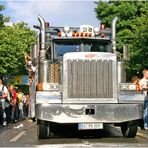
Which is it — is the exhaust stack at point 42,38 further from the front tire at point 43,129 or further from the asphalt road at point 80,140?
the asphalt road at point 80,140

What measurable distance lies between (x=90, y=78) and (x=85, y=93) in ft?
1.31

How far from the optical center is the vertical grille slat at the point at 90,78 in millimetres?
13539

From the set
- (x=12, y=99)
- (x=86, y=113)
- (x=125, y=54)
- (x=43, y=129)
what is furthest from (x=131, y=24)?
(x=86, y=113)

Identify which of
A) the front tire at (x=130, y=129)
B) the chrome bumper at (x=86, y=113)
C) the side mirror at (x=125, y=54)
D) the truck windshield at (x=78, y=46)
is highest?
the truck windshield at (x=78, y=46)

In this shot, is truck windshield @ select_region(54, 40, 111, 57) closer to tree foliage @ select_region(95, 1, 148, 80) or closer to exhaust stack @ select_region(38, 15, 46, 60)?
exhaust stack @ select_region(38, 15, 46, 60)

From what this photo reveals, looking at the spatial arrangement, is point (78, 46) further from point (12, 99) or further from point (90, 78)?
point (12, 99)

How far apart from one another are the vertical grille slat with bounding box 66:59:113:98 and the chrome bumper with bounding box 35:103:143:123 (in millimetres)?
402

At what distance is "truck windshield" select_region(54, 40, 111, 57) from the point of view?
1471cm

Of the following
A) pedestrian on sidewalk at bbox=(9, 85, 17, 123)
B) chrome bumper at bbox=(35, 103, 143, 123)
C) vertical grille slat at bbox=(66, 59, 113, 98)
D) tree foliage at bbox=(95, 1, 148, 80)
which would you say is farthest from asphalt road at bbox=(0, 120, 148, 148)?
tree foliage at bbox=(95, 1, 148, 80)

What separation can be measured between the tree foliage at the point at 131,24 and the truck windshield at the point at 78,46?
969 inches

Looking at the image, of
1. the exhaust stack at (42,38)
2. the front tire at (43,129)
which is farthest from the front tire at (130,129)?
the exhaust stack at (42,38)

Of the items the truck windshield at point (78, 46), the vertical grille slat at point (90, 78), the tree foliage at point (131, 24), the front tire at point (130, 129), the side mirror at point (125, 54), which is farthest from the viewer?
the tree foliage at point (131, 24)

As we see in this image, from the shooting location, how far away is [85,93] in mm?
13539

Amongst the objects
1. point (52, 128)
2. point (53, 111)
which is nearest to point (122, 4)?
point (52, 128)
